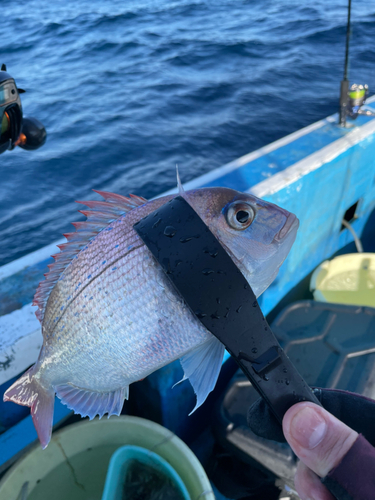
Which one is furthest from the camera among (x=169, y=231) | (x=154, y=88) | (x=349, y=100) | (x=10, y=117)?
(x=154, y=88)

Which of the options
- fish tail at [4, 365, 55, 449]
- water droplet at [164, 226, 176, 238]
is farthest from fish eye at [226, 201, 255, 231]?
fish tail at [4, 365, 55, 449]

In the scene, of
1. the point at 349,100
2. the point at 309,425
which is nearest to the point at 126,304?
the point at 309,425

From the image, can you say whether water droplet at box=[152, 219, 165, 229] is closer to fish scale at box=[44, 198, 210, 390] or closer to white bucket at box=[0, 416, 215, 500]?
fish scale at box=[44, 198, 210, 390]

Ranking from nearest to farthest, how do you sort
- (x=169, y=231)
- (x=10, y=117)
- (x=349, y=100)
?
(x=169, y=231) → (x=10, y=117) → (x=349, y=100)

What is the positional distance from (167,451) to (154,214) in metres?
1.21

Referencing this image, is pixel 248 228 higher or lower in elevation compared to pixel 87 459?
higher

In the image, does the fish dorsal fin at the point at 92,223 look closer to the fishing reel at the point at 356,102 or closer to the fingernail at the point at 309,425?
the fingernail at the point at 309,425

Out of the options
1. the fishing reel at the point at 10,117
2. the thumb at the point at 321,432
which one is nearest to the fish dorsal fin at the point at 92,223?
the thumb at the point at 321,432

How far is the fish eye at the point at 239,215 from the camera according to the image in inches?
30.6

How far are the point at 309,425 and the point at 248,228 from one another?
436mm

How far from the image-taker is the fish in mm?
771

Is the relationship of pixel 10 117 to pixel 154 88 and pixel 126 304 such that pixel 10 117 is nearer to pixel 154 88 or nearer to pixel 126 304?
pixel 126 304

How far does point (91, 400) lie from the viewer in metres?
0.90

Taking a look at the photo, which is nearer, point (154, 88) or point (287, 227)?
point (287, 227)
